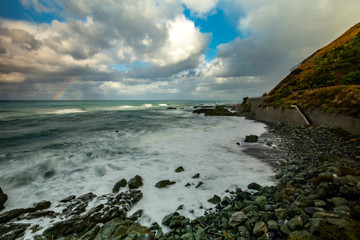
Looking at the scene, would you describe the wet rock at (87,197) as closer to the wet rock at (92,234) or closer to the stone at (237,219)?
the wet rock at (92,234)

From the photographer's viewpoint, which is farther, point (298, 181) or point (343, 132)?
point (343, 132)

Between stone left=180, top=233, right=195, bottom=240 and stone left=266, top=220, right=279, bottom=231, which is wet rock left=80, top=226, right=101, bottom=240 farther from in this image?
stone left=266, top=220, right=279, bottom=231

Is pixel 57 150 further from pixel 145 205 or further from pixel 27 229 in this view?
pixel 145 205

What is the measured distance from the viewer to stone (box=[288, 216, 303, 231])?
345 centimetres

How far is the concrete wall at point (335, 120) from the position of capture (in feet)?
33.6

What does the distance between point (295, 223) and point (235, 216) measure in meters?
1.44

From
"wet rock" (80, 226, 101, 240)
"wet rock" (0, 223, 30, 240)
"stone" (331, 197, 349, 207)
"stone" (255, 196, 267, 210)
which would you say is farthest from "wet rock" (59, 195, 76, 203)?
"stone" (331, 197, 349, 207)

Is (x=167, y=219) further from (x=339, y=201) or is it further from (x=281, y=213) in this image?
(x=339, y=201)

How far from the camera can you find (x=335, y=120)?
12188 mm

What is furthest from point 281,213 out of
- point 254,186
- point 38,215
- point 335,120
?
point 335,120

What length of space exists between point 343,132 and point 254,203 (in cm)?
1136

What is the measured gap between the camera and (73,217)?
5.34 m

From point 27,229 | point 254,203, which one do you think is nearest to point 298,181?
point 254,203

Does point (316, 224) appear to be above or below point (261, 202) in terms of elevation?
above
